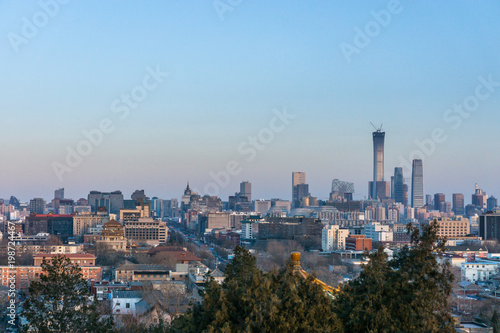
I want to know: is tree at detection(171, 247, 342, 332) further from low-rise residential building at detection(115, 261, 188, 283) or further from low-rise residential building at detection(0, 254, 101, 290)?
low-rise residential building at detection(0, 254, 101, 290)

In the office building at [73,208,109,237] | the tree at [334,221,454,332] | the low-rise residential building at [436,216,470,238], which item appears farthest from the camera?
the low-rise residential building at [436,216,470,238]

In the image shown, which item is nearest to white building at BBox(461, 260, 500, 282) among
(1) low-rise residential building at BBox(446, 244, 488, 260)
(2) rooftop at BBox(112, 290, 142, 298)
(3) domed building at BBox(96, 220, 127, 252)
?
(1) low-rise residential building at BBox(446, 244, 488, 260)

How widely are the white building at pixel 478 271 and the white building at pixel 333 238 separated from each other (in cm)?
2401

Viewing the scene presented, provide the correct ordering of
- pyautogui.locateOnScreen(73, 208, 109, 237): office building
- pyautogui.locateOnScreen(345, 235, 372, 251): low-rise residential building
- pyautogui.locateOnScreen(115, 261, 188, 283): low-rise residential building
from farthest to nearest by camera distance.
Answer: pyautogui.locateOnScreen(73, 208, 109, 237): office building
pyautogui.locateOnScreen(345, 235, 372, 251): low-rise residential building
pyautogui.locateOnScreen(115, 261, 188, 283): low-rise residential building

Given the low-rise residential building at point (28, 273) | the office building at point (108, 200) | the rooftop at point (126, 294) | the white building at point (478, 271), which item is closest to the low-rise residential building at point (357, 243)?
the white building at point (478, 271)

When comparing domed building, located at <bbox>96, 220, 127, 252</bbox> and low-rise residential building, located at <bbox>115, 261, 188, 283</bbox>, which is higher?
domed building, located at <bbox>96, 220, 127, 252</bbox>

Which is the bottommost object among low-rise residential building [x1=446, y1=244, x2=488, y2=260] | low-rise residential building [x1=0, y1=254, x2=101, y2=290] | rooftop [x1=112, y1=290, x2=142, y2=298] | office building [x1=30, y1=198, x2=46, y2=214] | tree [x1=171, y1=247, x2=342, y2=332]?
low-rise residential building [x1=0, y1=254, x2=101, y2=290]

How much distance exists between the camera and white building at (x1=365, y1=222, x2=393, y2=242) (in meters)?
89.8

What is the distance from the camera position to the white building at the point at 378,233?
89750 millimetres

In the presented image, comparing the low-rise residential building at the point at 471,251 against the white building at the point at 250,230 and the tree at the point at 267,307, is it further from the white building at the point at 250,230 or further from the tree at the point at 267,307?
the tree at the point at 267,307

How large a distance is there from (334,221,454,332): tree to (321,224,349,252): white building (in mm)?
68265

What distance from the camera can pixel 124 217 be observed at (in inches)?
4279

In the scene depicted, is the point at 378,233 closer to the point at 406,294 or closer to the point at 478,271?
the point at 478,271

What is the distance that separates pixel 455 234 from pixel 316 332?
3679 inches
